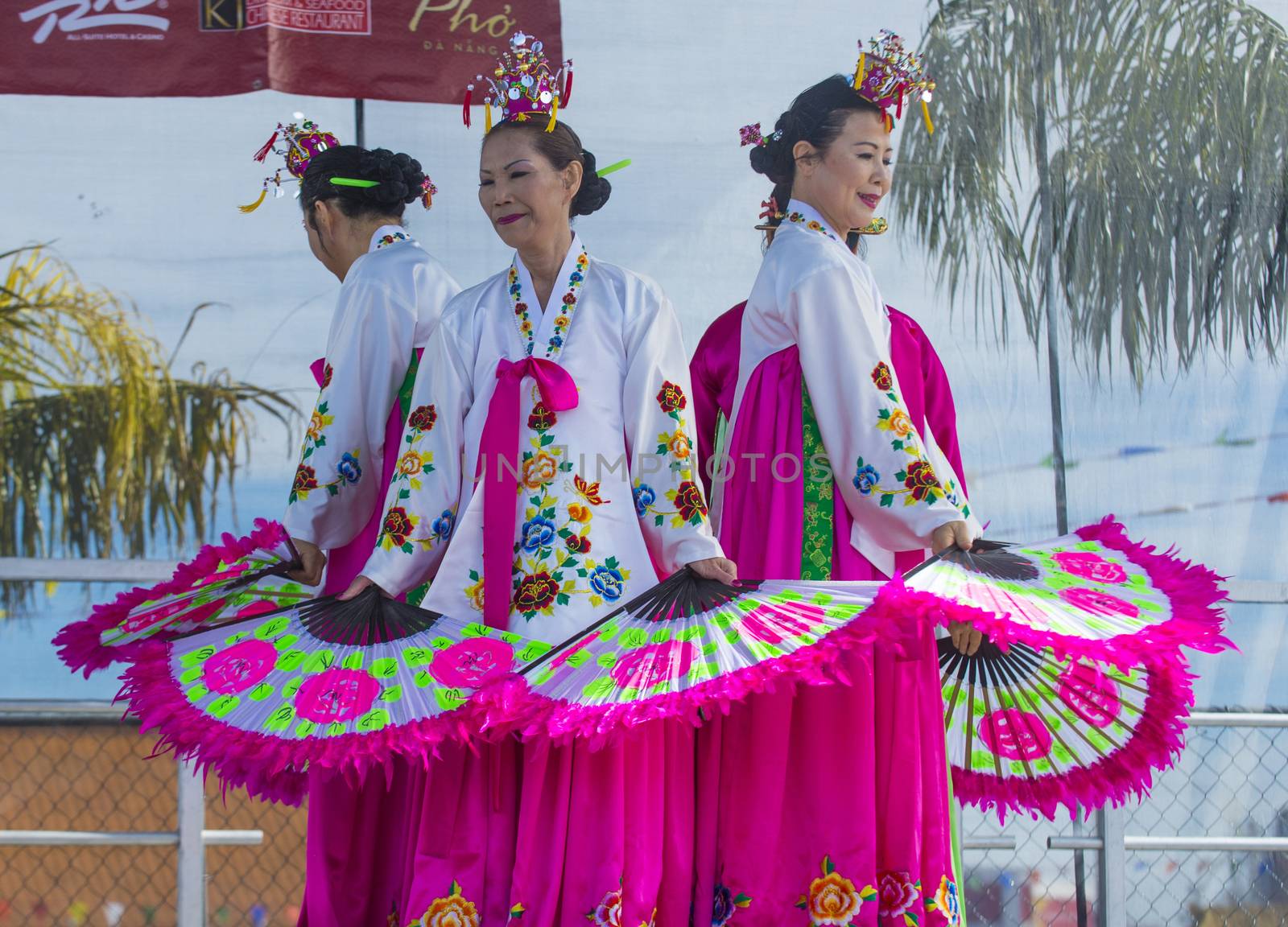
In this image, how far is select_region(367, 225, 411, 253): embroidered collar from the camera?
10.4 ft

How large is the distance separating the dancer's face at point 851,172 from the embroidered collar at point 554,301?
1.62ft

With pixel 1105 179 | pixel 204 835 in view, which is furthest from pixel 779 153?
pixel 204 835

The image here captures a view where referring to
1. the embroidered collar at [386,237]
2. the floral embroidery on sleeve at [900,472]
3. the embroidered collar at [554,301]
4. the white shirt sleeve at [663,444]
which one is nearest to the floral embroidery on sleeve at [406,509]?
the embroidered collar at [554,301]

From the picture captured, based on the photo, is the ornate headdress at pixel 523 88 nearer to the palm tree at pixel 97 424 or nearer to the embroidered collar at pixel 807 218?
the embroidered collar at pixel 807 218

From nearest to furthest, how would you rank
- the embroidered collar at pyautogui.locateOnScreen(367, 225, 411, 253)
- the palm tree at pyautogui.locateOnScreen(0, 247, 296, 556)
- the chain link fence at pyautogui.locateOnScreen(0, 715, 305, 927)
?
the embroidered collar at pyautogui.locateOnScreen(367, 225, 411, 253) → the chain link fence at pyautogui.locateOnScreen(0, 715, 305, 927) → the palm tree at pyautogui.locateOnScreen(0, 247, 296, 556)

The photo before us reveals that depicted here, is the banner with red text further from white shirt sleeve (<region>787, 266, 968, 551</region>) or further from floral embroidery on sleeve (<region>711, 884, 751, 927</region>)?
floral embroidery on sleeve (<region>711, 884, 751, 927</region>)

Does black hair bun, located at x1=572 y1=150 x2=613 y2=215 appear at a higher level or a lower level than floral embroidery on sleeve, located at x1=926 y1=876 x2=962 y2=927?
higher

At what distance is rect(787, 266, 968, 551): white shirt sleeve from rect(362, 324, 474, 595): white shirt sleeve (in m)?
0.63

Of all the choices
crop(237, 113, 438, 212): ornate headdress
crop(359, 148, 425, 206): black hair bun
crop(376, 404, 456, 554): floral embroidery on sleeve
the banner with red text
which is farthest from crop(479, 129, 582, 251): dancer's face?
the banner with red text

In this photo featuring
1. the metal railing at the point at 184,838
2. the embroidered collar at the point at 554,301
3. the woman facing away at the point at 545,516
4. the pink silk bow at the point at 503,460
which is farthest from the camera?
the metal railing at the point at 184,838

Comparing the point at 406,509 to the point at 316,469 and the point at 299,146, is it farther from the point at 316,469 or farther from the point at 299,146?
the point at 299,146

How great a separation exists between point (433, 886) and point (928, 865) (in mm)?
809

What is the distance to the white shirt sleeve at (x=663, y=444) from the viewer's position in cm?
252

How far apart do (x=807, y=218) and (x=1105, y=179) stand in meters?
1.14
